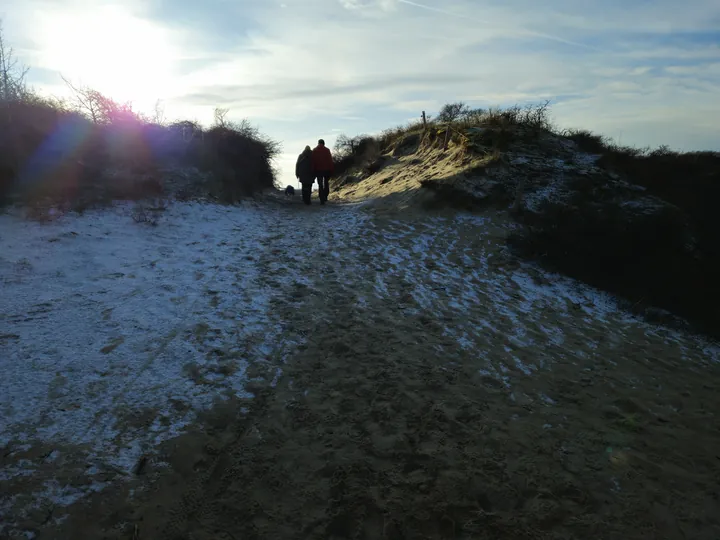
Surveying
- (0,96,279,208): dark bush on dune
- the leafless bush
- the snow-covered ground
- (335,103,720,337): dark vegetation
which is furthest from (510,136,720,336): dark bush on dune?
(0,96,279,208): dark bush on dune

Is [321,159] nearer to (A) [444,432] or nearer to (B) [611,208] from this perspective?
(B) [611,208]

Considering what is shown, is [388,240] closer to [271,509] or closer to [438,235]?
[438,235]

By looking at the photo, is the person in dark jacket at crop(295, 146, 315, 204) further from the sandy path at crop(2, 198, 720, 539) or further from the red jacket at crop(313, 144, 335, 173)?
the sandy path at crop(2, 198, 720, 539)

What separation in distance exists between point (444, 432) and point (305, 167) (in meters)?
11.9

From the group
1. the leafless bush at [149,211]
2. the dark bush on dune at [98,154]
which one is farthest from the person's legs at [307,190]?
the leafless bush at [149,211]

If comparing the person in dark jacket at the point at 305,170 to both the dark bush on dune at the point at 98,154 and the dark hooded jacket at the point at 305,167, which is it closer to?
the dark hooded jacket at the point at 305,167

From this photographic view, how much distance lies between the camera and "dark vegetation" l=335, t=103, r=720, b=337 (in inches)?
330

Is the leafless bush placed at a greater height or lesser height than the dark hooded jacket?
lesser

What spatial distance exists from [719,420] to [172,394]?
5634 millimetres

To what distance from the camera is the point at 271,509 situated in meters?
3.23

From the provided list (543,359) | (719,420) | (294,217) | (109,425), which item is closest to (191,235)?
(294,217)

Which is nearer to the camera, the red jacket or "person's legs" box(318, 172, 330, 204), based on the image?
the red jacket

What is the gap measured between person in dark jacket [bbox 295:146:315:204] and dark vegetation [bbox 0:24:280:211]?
4.56 ft

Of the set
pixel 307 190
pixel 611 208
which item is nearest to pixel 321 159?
pixel 307 190
